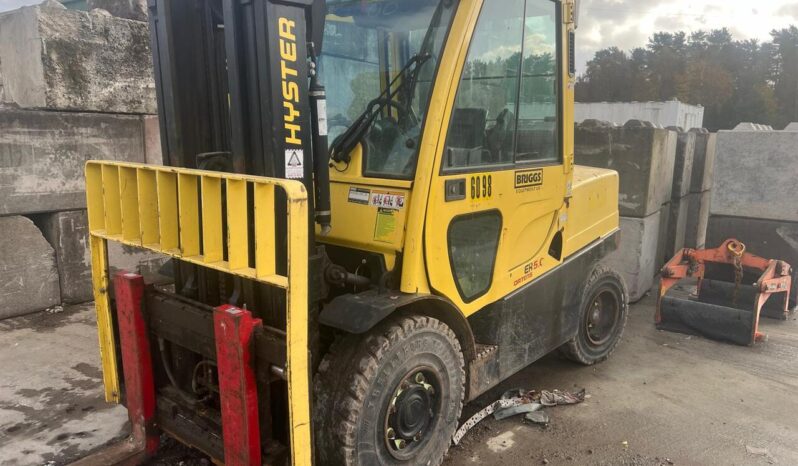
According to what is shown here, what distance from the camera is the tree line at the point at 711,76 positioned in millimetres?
48469

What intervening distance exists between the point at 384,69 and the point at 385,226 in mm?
911

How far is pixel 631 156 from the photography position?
639cm

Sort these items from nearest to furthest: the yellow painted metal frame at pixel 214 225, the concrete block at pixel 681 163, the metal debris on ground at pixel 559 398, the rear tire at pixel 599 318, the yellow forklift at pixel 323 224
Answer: the yellow painted metal frame at pixel 214 225
the yellow forklift at pixel 323 224
the metal debris on ground at pixel 559 398
the rear tire at pixel 599 318
the concrete block at pixel 681 163

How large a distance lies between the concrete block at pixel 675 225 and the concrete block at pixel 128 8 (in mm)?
6717

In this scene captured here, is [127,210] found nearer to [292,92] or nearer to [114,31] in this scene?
[292,92]

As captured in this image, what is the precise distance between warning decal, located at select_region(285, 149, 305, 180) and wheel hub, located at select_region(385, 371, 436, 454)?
1.10 meters

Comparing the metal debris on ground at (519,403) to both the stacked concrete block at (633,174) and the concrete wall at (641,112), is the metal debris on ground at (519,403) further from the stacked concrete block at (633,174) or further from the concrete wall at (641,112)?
the concrete wall at (641,112)

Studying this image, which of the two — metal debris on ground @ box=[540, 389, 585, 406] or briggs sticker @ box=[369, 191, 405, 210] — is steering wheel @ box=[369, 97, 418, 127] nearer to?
briggs sticker @ box=[369, 191, 405, 210]

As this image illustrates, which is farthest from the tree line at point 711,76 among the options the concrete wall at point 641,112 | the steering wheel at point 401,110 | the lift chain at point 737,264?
the steering wheel at point 401,110

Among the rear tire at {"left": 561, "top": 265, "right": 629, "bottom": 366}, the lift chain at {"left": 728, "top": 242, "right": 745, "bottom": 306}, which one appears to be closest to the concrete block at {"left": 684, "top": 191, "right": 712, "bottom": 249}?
the lift chain at {"left": 728, "top": 242, "right": 745, "bottom": 306}

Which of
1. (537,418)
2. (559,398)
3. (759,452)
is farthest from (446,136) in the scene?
(759,452)

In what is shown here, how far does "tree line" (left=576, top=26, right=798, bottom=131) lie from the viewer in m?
48.5

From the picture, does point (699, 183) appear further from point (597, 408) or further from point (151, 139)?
point (151, 139)

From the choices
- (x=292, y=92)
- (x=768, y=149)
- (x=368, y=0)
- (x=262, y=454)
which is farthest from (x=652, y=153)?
(x=262, y=454)
